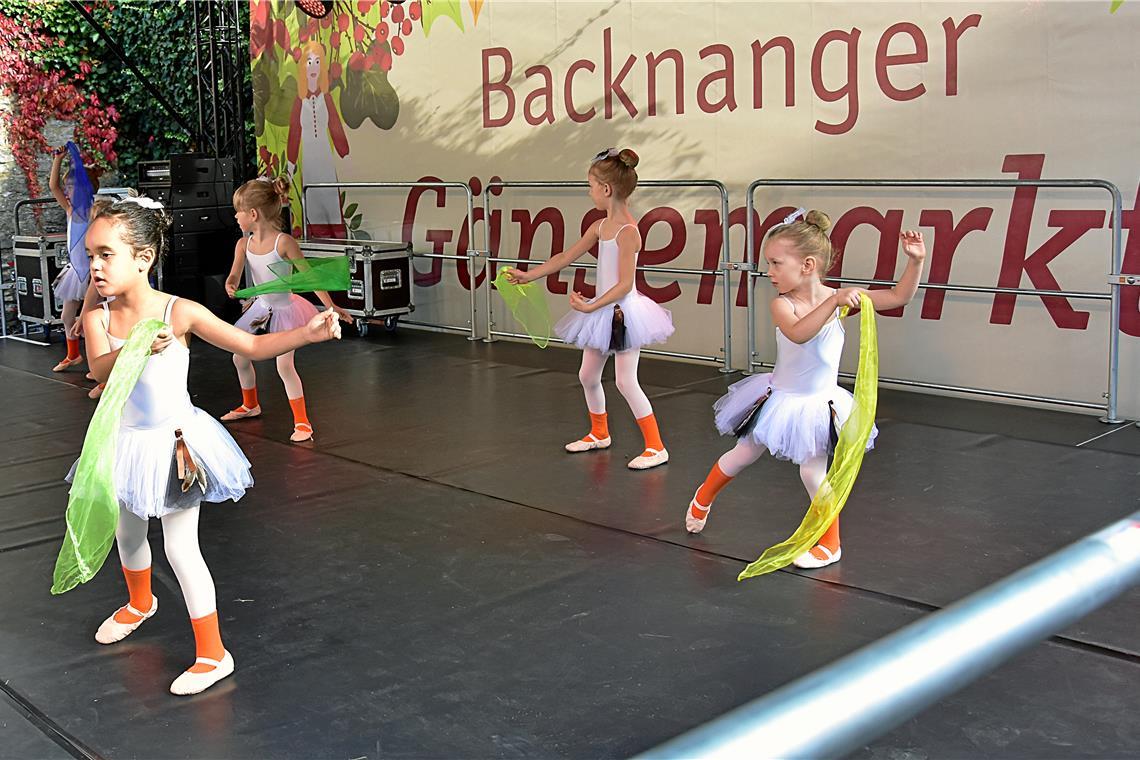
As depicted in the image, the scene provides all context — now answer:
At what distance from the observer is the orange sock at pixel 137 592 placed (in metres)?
3.60

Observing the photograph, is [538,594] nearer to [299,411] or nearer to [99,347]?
[99,347]

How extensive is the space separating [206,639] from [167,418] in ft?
1.99

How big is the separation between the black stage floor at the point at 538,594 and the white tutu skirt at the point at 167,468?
515 millimetres

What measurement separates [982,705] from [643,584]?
1.26 m

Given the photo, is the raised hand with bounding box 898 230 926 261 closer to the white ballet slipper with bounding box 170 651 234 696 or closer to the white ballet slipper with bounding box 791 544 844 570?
the white ballet slipper with bounding box 791 544 844 570

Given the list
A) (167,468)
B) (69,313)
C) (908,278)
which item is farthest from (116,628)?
(69,313)

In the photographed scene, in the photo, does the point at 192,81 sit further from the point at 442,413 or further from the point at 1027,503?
the point at 1027,503

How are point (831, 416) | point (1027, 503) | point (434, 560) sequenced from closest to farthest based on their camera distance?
point (831, 416) < point (434, 560) < point (1027, 503)

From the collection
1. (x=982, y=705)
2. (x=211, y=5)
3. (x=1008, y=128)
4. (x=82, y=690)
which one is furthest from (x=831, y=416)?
(x=211, y=5)

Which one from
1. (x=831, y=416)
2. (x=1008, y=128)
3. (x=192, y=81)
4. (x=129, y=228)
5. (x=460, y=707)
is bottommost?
(x=460, y=707)

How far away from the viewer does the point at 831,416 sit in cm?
393

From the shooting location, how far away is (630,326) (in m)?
5.35

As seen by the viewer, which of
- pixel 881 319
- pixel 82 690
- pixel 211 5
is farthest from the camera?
pixel 211 5

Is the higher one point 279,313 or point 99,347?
point 99,347
